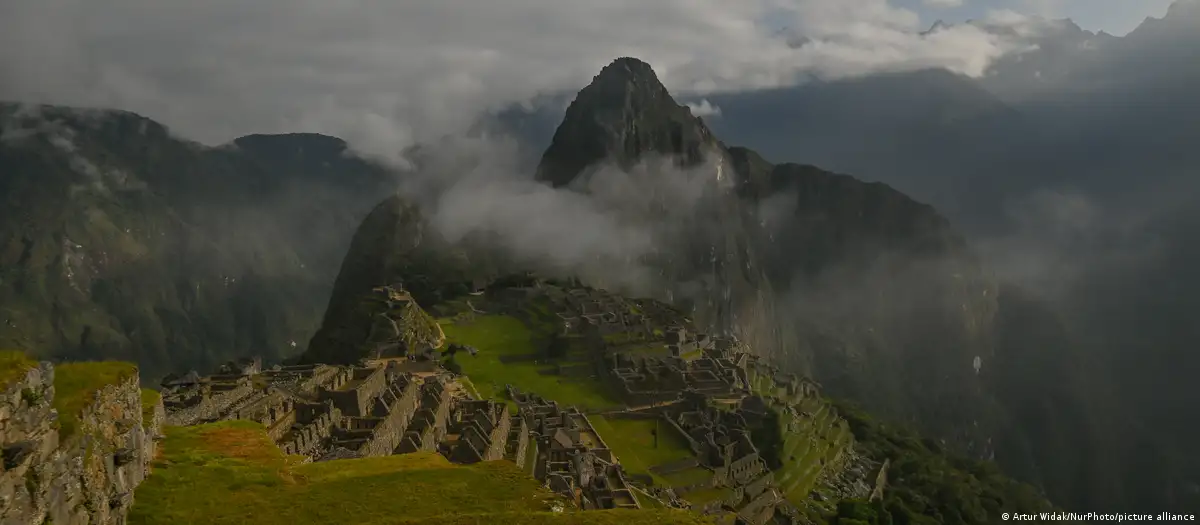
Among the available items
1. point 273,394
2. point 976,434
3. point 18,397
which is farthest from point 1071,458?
point 18,397

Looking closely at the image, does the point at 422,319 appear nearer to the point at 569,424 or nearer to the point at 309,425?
the point at 569,424

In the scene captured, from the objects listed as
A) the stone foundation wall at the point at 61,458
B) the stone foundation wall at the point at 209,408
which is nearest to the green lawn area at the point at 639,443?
the stone foundation wall at the point at 209,408

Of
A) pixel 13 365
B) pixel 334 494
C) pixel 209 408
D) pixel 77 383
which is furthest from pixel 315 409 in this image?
pixel 13 365

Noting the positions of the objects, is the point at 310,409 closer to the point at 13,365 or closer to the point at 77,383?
the point at 77,383

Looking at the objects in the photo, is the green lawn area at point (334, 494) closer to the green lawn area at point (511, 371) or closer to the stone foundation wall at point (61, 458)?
the stone foundation wall at point (61, 458)

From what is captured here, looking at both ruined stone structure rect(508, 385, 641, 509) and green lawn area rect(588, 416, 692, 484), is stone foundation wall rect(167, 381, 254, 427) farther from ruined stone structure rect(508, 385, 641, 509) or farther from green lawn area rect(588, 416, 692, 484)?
green lawn area rect(588, 416, 692, 484)

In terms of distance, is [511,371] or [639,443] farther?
[511,371]
